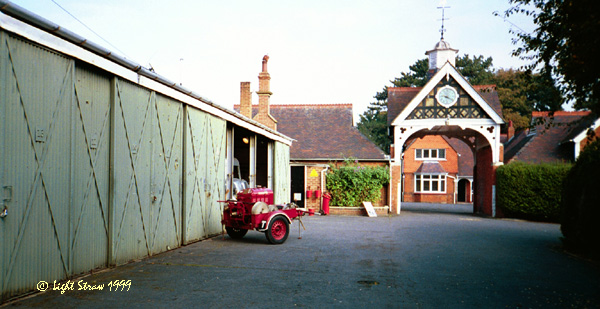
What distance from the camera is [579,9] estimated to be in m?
6.50

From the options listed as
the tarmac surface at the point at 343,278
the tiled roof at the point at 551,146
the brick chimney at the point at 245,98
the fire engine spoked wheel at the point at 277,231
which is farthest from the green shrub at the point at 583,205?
the brick chimney at the point at 245,98

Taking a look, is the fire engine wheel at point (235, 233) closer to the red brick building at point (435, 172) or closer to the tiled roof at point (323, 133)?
the tiled roof at point (323, 133)

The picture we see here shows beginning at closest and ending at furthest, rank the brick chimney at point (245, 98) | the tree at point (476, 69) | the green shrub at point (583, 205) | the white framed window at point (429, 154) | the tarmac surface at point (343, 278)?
the tarmac surface at point (343, 278)
the green shrub at point (583, 205)
the brick chimney at point (245, 98)
the white framed window at point (429, 154)
the tree at point (476, 69)

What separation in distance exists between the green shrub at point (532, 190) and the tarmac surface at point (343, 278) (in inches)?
443

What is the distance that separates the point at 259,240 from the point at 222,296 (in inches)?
233

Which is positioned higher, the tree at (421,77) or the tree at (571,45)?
the tree at (421,77)

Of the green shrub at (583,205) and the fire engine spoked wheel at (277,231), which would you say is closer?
the green shrub at (583,205)

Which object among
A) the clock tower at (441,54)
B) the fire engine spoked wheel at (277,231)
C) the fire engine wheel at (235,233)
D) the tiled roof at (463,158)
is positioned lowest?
the fire engine wheel at (235,233)

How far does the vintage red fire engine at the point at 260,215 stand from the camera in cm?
1091

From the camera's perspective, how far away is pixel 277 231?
36.6 feet

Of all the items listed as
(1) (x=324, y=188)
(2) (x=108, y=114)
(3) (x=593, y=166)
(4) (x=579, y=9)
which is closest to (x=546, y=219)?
(1) (x=324, y=188)

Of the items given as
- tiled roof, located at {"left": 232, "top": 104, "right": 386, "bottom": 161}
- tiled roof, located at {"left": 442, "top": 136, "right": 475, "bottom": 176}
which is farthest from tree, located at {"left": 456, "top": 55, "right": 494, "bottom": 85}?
tiled roof, located at {"left": 232, "top": 104, "right": 386, "bottom": 161}

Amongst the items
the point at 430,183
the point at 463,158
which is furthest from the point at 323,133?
the point at 463,158

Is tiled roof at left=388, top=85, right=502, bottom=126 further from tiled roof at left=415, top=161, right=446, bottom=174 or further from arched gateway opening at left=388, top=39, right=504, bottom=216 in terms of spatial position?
tiled roof at left=415, top=161, right=446, bottom=174
